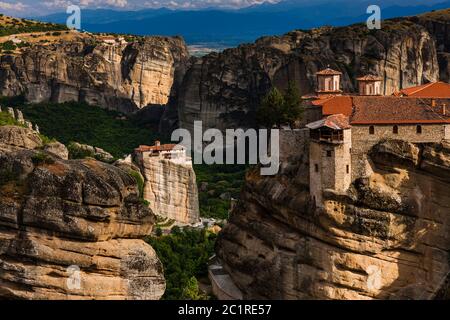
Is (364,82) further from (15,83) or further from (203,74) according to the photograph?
(15,83)

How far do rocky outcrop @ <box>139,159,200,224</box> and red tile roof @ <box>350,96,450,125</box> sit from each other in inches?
1066

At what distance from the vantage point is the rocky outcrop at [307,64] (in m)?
90.7

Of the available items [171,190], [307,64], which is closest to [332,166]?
[171,190]

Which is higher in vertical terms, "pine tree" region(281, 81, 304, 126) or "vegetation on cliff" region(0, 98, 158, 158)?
"pine tree" region(281, 81, 304, 126)

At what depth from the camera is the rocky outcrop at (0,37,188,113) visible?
114094 mm

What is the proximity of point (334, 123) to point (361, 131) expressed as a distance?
174 cm

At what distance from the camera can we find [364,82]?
57.2 meters

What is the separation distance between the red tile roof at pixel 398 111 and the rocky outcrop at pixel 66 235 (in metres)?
16.3

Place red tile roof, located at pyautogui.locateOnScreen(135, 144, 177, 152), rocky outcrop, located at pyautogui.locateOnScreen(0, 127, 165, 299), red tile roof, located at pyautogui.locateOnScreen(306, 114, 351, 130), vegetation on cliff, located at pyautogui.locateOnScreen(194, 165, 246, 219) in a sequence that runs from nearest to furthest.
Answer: rocky outcrop, located at pyautogui.locateOnScreen(0, 127, 165, 299), red tile roof, located at pyautogui.locateOnScreen(306, 114, 351, 130), red tile roof, located at pyautogui.locateOnScreen(135, 144, 177, 152), vegetation on cliff, located at pyautogui.locateOnScreen(194, 165, 246, 219)

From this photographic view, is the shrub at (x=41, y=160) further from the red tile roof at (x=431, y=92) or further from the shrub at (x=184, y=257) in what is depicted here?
the red tile roof at (x=431, y=92)

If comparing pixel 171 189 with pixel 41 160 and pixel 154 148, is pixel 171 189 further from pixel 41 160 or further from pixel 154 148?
pixel 41 160

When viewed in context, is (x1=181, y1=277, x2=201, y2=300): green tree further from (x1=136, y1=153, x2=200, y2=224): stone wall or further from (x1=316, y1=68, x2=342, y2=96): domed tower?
(x1=136, y1=153, x2=200, y2=224): stone wall

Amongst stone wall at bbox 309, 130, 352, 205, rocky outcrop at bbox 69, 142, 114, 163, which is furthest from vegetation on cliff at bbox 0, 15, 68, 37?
stone wall at bbox 309, 130, 352, 205

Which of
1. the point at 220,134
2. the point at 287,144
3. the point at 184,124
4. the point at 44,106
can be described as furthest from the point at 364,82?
the point at 44,106
